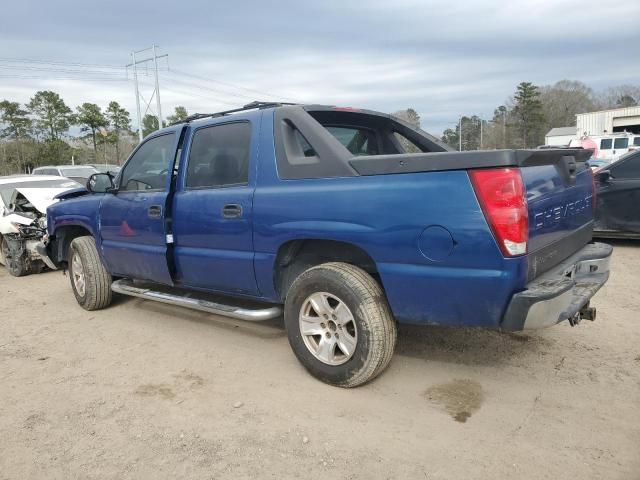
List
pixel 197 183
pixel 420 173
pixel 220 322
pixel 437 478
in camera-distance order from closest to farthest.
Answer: pixel 437 478
pixel 420 173
pixel 197 183
pixel 220 322

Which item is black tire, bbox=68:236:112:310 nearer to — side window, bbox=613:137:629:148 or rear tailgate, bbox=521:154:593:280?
rear tailgate, bbox=521:154:593:280

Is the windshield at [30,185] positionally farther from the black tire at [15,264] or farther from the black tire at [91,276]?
the black tire at [91,276]

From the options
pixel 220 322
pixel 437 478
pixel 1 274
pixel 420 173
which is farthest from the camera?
pixel 1 274

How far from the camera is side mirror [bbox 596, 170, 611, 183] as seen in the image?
7.85 meters

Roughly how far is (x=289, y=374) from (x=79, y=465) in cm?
151

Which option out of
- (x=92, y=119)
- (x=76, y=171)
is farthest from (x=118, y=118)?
(x=76, y=171)

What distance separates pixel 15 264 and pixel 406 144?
6812mm

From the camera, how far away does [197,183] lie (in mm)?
4277

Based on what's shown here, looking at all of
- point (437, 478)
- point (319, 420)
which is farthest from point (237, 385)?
point (437, 478)

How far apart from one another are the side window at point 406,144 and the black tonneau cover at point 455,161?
172 cm

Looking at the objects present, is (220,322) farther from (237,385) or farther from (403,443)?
(403,443)

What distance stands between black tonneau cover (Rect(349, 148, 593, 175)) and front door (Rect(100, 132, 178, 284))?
6.84ft

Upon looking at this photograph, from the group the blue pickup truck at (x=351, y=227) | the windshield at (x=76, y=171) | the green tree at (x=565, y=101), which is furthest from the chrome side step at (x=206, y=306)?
the green tree at (x=565, y=101)

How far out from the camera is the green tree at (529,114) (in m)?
62.2
